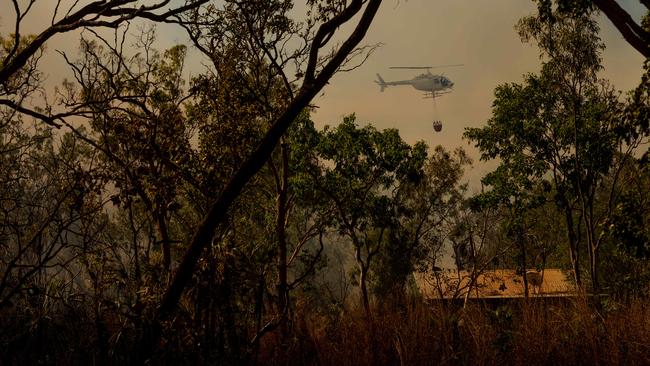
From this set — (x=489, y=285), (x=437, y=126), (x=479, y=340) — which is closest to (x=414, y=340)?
(x=479, y=340)

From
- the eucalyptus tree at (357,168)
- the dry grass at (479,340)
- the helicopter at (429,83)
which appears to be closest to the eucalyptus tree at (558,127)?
the eucalyptus tree at (357,168)

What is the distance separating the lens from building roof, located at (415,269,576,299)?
530 cm

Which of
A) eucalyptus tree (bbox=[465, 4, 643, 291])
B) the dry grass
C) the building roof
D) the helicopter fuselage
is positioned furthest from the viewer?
the helicopter fuselage

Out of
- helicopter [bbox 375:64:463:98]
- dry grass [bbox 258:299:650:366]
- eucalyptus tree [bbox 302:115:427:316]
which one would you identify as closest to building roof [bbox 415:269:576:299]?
dry grass [bbox 258:299:650:366]

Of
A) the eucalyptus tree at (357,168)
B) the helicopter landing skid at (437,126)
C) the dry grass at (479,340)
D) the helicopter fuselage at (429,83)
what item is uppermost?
the helicopter fuselage at (429,83)

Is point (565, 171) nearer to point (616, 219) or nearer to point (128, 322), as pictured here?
point (616, 219)

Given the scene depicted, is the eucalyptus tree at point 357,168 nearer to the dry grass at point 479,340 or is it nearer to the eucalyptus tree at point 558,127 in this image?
the eucalyptus tree at point 558,127

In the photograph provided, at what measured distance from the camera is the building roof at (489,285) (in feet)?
17.4

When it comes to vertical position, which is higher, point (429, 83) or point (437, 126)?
point (429, 83)

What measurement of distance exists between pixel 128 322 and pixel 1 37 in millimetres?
12064

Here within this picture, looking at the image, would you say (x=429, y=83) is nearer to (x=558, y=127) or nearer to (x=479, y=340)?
(x=558, y=127)

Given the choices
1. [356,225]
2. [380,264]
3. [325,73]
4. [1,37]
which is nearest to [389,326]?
[325,73]

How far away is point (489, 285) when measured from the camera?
23750 mm

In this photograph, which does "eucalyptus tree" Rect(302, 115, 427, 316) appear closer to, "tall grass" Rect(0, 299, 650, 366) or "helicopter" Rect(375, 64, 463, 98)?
"tall grass" Rect(0, 299, 650, 366)
